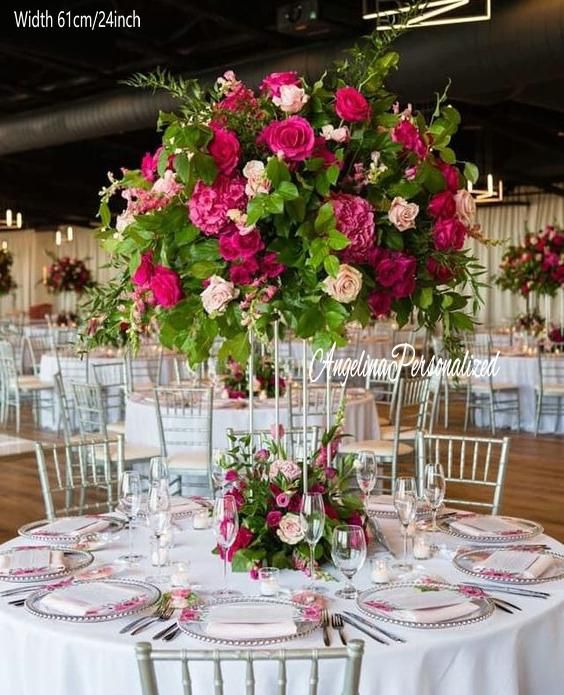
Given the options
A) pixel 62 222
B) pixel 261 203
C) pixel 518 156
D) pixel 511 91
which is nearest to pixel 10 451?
pixel 511 91

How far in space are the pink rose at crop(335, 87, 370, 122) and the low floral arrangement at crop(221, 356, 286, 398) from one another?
13.4 feet

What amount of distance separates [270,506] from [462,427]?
8337 millimetres

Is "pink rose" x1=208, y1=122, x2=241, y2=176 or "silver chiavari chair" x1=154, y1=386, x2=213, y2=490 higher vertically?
"pink rose" x1=208, y1=122, x2=241, y2=176

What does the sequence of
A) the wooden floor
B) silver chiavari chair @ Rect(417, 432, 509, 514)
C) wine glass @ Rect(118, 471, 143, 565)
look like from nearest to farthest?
wine glass @ Rect(118, 471, 143, 565) < silver chiavari chair @ Rect(417, 432, 509, 514) < the wooden floor

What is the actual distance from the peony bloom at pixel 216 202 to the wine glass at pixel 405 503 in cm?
89

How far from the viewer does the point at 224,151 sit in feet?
7.72

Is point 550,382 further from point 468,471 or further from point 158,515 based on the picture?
point 158,515

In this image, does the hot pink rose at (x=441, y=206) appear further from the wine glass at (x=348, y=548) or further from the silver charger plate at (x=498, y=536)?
the silver charger plate at (x=498, y=536)

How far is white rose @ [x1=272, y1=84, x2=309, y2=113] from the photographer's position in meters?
2.39

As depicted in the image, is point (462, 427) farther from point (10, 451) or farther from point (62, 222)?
point (62, 222)

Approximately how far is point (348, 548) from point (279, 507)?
38cm

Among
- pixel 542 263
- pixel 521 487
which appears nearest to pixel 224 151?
pixel 521 487

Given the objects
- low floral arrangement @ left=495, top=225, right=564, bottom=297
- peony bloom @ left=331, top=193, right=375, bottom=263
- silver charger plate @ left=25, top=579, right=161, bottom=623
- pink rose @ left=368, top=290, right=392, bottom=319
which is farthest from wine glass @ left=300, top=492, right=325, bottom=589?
low floral arrangement @ left=495, top=225, right=564, bottom=297

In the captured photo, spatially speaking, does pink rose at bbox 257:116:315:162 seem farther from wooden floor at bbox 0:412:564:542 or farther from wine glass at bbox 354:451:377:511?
wooden floor at bbox 0:412:564:542
